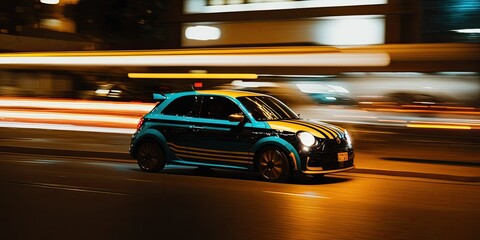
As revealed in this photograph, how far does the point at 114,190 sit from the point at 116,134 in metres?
9.85

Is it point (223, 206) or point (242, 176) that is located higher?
point (242, 176)

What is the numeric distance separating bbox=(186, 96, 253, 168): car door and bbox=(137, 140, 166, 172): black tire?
700 millimetres

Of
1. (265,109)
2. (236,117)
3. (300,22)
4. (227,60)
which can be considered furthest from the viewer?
(300,22)

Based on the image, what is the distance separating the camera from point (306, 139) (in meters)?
10.5

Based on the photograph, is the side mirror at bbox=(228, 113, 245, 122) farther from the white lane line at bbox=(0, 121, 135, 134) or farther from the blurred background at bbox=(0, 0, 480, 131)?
the white lane line at bbox=(0, 121, 135, 134)

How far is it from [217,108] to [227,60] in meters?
5.96

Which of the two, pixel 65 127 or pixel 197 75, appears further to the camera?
pixel 65 127

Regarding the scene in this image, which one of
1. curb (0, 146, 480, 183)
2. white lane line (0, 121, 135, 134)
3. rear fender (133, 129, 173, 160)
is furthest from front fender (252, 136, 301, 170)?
white lane line (0, 121, 135, 134)

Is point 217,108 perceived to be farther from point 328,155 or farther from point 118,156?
point 118,156

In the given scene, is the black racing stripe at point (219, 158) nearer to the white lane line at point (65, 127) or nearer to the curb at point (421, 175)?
the curb at point (421, 175)

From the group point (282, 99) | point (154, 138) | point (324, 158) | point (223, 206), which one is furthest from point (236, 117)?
point (282, 99)

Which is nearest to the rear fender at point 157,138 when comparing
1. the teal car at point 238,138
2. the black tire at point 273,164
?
the teal car at point 238,138

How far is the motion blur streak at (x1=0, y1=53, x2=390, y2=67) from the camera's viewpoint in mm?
15484

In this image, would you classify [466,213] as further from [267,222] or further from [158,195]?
[158,195]
